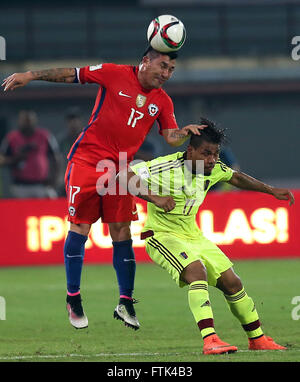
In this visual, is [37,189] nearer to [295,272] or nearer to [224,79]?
[295,272]

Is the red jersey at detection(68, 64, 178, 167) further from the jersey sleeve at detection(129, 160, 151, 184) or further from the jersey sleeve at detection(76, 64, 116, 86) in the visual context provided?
the jersey sleeve at detection(129, 160, 151, 184)

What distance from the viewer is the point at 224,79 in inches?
1105

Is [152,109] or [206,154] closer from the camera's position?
[206,154]

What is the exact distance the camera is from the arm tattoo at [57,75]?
9.02m

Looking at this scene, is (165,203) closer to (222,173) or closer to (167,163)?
(167,163)

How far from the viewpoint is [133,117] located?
30.9 feet

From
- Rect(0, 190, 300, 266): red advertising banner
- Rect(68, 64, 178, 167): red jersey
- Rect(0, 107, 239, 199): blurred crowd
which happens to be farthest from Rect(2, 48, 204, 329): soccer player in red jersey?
Rect(0, 107, 239, 199): blurred crowd

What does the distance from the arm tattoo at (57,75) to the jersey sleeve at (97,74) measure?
0.09m

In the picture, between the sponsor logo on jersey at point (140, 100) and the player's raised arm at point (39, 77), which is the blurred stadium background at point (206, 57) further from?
the player's raised arm at point (39, 77)

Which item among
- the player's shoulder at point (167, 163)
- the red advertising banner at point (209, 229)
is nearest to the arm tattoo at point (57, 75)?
the player's shoulder at point (167, 163)

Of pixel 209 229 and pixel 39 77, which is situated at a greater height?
pixel 39 77

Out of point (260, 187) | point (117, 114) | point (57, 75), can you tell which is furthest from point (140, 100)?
point (260, 187)

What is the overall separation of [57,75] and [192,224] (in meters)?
1.74

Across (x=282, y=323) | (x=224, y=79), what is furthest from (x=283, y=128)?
(x=282, y=323)
